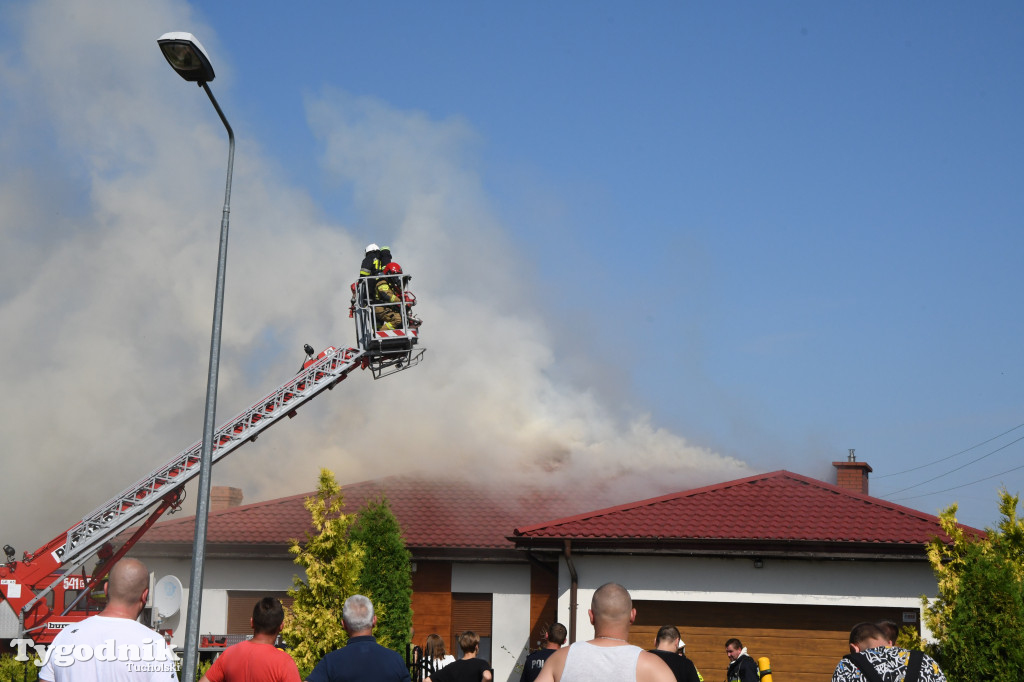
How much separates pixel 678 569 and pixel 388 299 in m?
6.82

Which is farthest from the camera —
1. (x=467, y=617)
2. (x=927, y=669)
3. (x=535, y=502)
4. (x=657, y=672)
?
(x=535, y=502)

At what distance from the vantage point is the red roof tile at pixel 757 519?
17469mm

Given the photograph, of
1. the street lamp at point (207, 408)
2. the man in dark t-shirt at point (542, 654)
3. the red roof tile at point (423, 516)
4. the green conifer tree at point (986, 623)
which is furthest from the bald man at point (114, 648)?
the red roof tile at point (423, 516)

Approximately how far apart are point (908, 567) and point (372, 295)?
32.8 feet

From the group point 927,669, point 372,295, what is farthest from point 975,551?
point 372,295

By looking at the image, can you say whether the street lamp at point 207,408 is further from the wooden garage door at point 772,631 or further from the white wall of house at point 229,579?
the white wall of house at point 229,579

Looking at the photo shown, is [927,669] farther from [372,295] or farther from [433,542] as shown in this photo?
[433,542]

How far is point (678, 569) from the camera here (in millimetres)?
17922

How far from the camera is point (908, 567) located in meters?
17.3

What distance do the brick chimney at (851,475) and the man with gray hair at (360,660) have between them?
20.3 m

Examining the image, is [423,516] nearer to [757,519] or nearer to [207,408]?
[757,519]

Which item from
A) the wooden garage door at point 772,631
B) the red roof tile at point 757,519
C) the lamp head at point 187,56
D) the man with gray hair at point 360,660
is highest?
the lamp head at point 187,56

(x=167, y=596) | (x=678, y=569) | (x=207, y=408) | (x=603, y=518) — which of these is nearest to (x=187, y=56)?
(x=207, y=408)

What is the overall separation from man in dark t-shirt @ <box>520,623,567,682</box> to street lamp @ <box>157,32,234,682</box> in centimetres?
327
